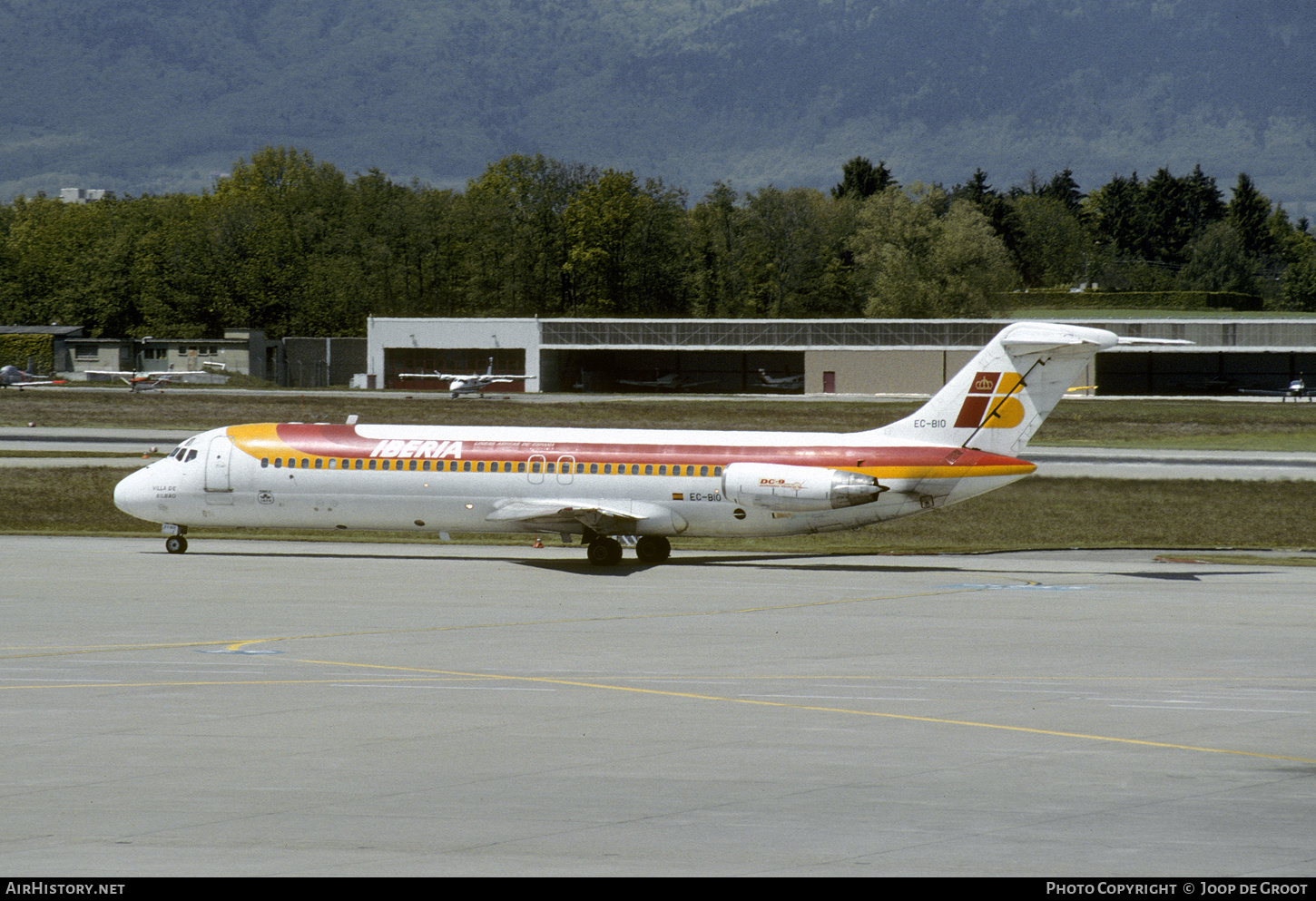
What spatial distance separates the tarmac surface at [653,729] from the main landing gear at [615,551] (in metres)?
3.68

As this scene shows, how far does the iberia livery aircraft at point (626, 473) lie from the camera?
34.2 meters

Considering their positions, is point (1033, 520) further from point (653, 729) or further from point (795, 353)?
point (795, 353)

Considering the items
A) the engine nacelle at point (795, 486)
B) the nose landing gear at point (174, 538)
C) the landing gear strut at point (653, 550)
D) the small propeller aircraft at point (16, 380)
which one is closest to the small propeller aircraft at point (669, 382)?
the small propeller aircraft at point (16, 380)

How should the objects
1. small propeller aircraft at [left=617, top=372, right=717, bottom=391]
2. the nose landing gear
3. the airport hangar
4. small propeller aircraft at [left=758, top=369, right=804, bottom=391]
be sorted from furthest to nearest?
small propeller aircraft at [left=617, top=372, right=717, bottom=391] < small propeller aircraft at [left=758, top=369, right=804, bottom=391] < the airport hangar < the nose landing gear

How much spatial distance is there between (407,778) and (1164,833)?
274 inches

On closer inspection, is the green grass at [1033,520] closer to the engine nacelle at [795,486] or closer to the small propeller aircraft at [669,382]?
the engine nacelle at [795,486]

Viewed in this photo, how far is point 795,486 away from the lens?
34000 millimetres

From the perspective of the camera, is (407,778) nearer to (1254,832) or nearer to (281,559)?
(1254,832)

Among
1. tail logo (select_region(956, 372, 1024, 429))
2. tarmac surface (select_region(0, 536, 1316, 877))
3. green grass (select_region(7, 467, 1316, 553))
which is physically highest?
tail logo (select_region(956, 372, 1024, 429))

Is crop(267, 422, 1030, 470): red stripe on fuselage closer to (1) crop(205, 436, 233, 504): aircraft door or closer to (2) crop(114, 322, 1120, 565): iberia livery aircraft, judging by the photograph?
(2) crop(114, 322, 1120, 565): iberia livery aircraft

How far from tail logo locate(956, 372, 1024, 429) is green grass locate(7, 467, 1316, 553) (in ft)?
23.1

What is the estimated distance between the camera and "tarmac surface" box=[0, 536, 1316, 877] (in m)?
11.9

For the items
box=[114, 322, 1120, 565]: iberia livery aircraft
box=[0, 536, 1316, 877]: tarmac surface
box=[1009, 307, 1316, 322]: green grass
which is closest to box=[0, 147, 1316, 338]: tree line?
box=[1009, 307, 1316, 322]: green grass

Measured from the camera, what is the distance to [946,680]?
20.2 meters
